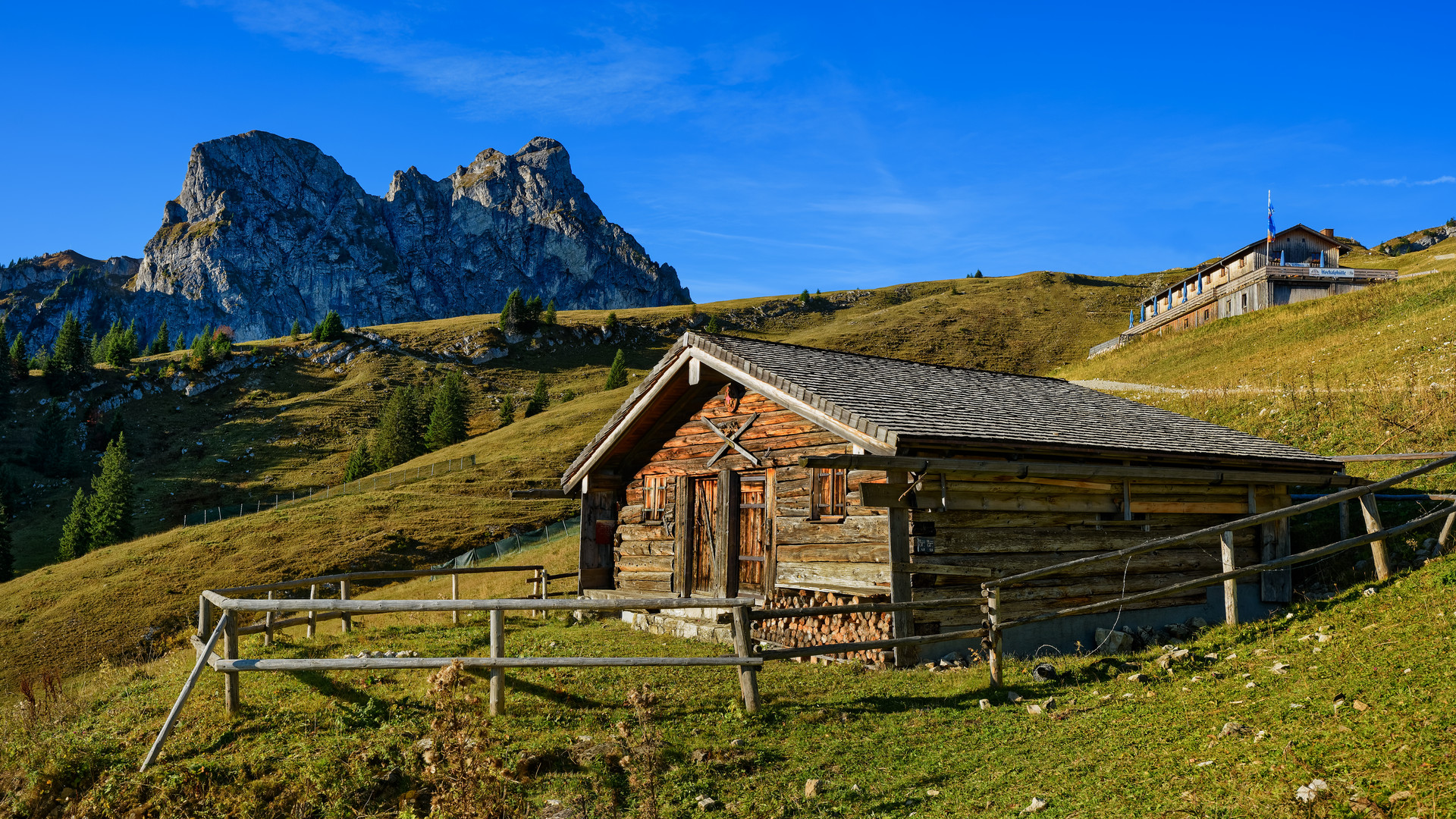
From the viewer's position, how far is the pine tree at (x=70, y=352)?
294ft

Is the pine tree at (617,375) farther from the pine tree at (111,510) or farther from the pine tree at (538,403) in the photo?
the pine tree at (111,510)

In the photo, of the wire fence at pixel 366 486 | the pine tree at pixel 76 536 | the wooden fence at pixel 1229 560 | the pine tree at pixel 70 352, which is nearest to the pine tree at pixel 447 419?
the wire fence at pixel 366 486

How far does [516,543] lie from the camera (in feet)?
119

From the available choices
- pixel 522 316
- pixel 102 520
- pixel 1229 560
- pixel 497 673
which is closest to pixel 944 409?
pixel 1229 560

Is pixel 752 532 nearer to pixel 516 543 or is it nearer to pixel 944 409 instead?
pixel 944 409

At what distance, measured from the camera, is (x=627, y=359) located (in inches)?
4107

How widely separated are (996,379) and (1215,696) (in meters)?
11.4

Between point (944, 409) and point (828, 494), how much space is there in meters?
2.33

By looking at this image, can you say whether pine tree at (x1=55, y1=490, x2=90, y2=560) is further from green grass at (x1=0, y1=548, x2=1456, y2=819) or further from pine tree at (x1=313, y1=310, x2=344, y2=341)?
green grass at (x1=0, y1=548, x2=1456, y2=819)

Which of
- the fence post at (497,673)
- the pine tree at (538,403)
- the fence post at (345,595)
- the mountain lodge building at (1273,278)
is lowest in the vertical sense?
the fence post at (345,595)

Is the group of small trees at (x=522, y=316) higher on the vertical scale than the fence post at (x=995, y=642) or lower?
higher

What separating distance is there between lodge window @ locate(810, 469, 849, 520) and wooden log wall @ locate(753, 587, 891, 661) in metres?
1.21

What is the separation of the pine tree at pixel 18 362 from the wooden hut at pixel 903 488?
105 meters

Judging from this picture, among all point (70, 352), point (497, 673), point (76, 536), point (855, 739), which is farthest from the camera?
point (70, 352)
